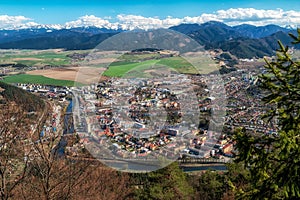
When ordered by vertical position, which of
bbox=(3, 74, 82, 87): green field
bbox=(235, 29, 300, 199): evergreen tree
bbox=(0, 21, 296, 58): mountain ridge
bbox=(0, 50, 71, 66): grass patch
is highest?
bbox=(0, 21, 296, 58): mountain ridge

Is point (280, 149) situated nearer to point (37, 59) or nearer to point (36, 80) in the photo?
point (36, 80)

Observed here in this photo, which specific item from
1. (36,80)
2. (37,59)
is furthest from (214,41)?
(36,80)

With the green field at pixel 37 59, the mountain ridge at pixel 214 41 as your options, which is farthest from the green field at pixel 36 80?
the mountain ridge at pixel 214 41

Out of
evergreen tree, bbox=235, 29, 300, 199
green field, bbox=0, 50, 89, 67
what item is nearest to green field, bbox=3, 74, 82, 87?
green field, bbox=0, 50, 89, 67

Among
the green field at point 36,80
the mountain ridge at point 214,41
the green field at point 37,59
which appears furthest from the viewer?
the mountain ridge at point 214,41

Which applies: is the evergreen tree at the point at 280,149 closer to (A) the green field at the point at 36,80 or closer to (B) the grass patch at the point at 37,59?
(A) the green field at the point at 36,80

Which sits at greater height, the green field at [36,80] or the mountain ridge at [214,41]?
the mountain ridge at [214,41]

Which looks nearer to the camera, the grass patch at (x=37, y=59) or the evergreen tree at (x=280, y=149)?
the evergreen tree at (x=280, y=149)

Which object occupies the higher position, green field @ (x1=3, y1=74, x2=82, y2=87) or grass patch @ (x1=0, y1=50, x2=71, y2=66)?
grass patch @ (x1=0, y1=50, x2=71, y2=66)

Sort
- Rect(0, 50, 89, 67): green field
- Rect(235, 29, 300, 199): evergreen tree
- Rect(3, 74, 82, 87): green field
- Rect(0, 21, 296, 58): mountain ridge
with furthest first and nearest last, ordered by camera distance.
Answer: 1. Rect(0, 21, 296, 58): mountain ridge
2. Rect(0, 50, 89, 67): green field
3. Rect(3, 74, 82, 87): green field
4. Rect(235, 29, 300, 199): evergreen tree

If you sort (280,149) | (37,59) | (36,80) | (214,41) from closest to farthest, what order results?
(280,149) < (36,80) < (37,59) < (214,41)

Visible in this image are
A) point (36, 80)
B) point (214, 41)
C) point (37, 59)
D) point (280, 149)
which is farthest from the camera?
point (214, 41)

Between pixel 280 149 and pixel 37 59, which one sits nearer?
pixel 280 149

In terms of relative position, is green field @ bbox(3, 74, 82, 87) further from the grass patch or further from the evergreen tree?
the evergreen tree
